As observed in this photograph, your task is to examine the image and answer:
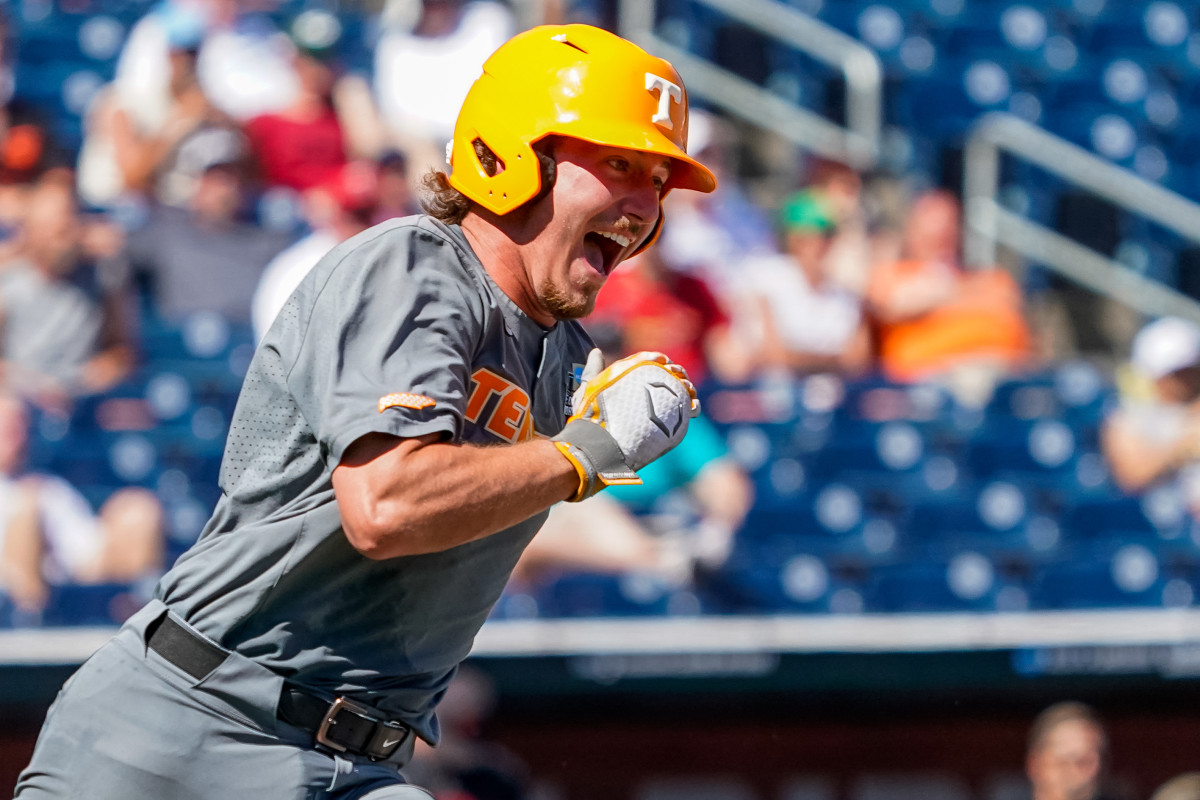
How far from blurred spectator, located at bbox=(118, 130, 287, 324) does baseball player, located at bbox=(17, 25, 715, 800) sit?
4302 mm

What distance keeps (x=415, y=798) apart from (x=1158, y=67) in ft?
25.5

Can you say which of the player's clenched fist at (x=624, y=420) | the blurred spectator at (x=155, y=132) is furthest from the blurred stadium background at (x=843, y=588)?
the player's clenched fist at (x=624, y=420)

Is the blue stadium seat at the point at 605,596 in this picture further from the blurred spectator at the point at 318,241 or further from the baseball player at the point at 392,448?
the baseball player at the point at 392,448

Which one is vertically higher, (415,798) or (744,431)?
(415,798)

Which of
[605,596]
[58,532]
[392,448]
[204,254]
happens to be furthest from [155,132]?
[392,448]

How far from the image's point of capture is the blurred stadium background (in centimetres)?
555

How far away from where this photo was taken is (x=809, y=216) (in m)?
6.92

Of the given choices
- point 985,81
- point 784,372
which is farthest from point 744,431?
point 985,81

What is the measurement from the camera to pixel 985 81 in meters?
8.41

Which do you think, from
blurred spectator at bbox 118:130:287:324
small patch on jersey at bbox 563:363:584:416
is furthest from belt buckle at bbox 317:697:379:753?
blurred spectator at bbox 118:130:287:324

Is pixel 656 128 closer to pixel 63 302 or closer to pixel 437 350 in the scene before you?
pixel 437 350

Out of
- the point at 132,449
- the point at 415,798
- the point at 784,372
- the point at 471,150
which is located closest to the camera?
the point at 415,798

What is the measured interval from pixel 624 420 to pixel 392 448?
1.24 ft

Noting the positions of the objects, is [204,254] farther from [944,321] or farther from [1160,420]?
[1160,420]
